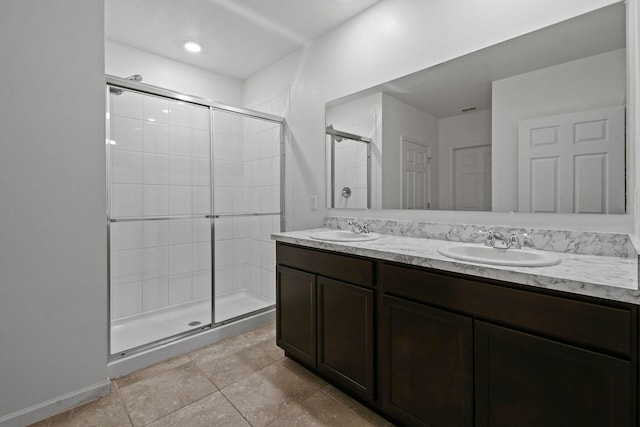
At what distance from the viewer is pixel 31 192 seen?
152 centimetres

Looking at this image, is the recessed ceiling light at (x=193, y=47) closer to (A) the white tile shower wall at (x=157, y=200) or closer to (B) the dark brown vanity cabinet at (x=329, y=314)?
(A) the white tile shower wall at (x=157, y=200)

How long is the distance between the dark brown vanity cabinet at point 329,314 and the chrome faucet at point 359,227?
49 cm

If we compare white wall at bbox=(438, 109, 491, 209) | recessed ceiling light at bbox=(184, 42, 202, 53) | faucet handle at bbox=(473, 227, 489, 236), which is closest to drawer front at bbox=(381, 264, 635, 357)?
faucet handle at bbox=(473, 227, 489, 236)

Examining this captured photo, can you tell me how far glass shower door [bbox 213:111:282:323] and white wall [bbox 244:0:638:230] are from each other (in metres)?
0.31

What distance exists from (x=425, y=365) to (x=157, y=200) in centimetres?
257

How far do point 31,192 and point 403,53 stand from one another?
2240 mm

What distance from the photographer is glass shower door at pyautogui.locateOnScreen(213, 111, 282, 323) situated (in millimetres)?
3035

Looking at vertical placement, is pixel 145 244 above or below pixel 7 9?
below

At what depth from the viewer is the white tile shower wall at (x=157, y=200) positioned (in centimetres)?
263

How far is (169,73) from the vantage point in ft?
9.81

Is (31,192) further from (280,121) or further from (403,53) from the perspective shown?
(403,53)

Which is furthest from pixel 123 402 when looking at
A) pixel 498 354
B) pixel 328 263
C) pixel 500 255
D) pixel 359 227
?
pixel 500 255

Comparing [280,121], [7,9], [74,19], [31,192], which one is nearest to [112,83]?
[74,19]

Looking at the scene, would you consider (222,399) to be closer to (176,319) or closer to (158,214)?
(176,319)
